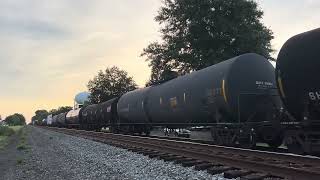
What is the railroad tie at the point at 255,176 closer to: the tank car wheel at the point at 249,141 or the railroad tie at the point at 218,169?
the railroad tie at the point at 218,169

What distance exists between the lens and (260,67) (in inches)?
695

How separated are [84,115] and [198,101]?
1520 inches

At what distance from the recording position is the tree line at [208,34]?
43281 millimetres

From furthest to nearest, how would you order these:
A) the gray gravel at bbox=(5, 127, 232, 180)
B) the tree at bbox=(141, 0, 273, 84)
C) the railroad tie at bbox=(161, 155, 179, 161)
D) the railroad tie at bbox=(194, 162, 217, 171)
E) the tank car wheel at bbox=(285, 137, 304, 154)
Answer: the tree at bbox=(141, 0, 273, 84) → the railroad tie at bbox=(161, 155, 179, 161) → the tank car wheel at bbox=(285, 137, 304, 154) → the railroad tie at bbox=(194, 162, 217, 171) → the gray gravel at bbox=(5, 127, 232, 180)

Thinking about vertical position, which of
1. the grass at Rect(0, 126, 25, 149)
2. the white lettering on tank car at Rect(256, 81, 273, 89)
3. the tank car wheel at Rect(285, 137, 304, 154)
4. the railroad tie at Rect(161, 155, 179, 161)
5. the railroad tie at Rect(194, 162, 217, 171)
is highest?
the white lettering on tank car at Rect(256, 81, 273, 89)

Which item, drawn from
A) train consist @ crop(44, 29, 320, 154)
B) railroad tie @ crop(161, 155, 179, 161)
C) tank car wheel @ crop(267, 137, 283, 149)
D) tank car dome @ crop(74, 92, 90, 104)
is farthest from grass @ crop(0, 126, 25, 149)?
tank car dome @ crop(74, 92, 90, 104)

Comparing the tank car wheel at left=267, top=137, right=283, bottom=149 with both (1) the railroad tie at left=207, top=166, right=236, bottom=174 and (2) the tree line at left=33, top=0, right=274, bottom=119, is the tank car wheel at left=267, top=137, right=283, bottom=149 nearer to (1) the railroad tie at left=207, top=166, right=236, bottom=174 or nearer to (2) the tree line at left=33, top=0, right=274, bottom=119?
(1) the railroad tie at left=207, top=166, right=236, bottom=174

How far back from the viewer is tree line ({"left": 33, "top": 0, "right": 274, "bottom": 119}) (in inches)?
1704

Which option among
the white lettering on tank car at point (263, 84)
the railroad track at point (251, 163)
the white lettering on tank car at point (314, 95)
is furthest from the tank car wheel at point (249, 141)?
the white lettering on tank car at point (314, 95)

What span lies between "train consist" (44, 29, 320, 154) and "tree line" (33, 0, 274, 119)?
17011 millimetres

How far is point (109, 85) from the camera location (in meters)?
109

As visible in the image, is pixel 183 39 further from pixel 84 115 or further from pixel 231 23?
pixel 84 115

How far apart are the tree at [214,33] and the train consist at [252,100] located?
16870mm

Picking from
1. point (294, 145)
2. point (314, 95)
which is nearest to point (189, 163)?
point (294, 145)
